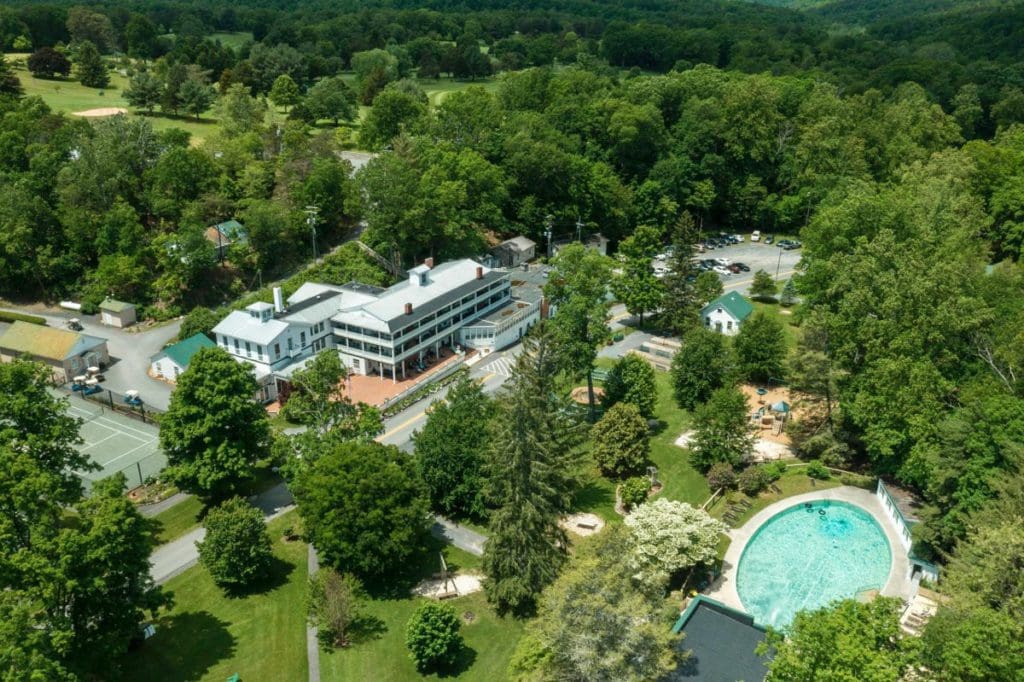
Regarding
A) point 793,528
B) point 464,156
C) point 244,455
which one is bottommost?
point 793,528

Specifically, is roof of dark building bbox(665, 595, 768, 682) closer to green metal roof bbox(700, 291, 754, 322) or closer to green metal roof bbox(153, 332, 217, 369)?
green metal roof bbox(700, 291, 754, 322)

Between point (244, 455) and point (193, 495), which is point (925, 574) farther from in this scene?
point (193, 495)

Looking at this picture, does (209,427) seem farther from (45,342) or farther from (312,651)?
(45,342)

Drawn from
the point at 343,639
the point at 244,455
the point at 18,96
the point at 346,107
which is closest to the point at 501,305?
the point at 244,455

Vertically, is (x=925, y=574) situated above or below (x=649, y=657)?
below

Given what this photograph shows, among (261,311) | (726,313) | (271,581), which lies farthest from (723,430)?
(261,311)

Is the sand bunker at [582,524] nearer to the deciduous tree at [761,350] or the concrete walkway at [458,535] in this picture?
the concrete walkway at [458,535]

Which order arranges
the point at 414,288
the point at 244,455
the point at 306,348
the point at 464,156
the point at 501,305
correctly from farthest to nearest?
the point at 464,156 → the point at 501,305 → the point at 414,288 → the point at 306,348 → the point at 244,455

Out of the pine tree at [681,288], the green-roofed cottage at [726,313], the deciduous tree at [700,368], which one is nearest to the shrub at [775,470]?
the deciduous tree at [700,368]
